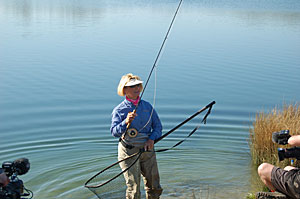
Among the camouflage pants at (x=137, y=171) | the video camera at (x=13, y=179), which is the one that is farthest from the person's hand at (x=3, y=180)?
the camouflage pants at (x=137, y=171)

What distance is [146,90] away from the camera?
1167 cm

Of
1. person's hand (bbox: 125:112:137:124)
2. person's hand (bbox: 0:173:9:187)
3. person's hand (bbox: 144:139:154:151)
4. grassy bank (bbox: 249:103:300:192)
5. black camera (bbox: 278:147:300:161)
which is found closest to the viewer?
person's hand (bbox: 0:173:9:187)

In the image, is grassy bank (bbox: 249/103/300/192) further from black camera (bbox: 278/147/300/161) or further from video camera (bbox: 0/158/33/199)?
video camera (bbox: 0/158/33/199)

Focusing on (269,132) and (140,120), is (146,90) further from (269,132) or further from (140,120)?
(140,120)

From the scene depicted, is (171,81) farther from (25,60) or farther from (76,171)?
(76,171)

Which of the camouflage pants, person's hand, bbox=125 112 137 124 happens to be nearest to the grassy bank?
the camouflage pants

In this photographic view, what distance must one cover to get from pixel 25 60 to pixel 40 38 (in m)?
4.09

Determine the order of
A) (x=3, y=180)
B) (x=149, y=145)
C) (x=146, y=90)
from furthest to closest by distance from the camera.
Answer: (x=146, y=90) → (x=149, y=145) → (x=3, y=180)

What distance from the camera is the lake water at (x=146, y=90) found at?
7.11 metres

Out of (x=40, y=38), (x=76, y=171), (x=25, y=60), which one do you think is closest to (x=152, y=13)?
(x=40, y=38)

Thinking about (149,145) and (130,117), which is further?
(149,145)

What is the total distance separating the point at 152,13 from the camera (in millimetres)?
26781

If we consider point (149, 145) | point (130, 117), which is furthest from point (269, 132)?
point (130, 117)

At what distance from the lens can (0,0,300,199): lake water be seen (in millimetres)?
7109
